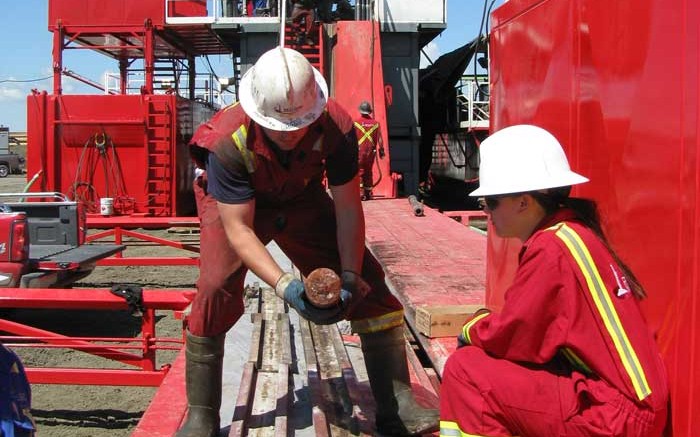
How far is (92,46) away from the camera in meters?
19.0

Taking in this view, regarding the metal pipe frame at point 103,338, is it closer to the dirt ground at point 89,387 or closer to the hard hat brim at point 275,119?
the dirt ground at point 89,387

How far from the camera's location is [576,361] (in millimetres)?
2055

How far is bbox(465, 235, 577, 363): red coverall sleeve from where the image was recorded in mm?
1995

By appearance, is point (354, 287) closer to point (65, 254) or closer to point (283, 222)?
point (283, 222)

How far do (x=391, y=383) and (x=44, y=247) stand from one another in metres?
5.63

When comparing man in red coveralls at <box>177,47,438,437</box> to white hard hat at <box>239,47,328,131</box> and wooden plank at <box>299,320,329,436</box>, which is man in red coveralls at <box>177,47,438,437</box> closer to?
white hard hat at <box>239,47,328,131</box>

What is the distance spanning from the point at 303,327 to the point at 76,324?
127 inches

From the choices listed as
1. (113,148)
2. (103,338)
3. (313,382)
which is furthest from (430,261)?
(113,148)

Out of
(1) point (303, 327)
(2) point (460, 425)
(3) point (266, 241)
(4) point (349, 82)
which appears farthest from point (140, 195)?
(2) point (460, 425)

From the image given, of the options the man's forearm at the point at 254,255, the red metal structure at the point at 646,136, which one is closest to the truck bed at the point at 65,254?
the man's forearm at the point at 254,255

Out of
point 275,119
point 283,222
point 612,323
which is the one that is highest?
point 275,119

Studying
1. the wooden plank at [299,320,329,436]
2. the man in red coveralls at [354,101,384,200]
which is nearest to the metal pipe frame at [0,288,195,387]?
the wooden plank at [299,320,329,436]

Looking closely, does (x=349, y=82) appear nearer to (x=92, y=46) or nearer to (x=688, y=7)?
(x=92, y=46)

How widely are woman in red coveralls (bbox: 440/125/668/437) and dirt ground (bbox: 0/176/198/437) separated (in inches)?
127
